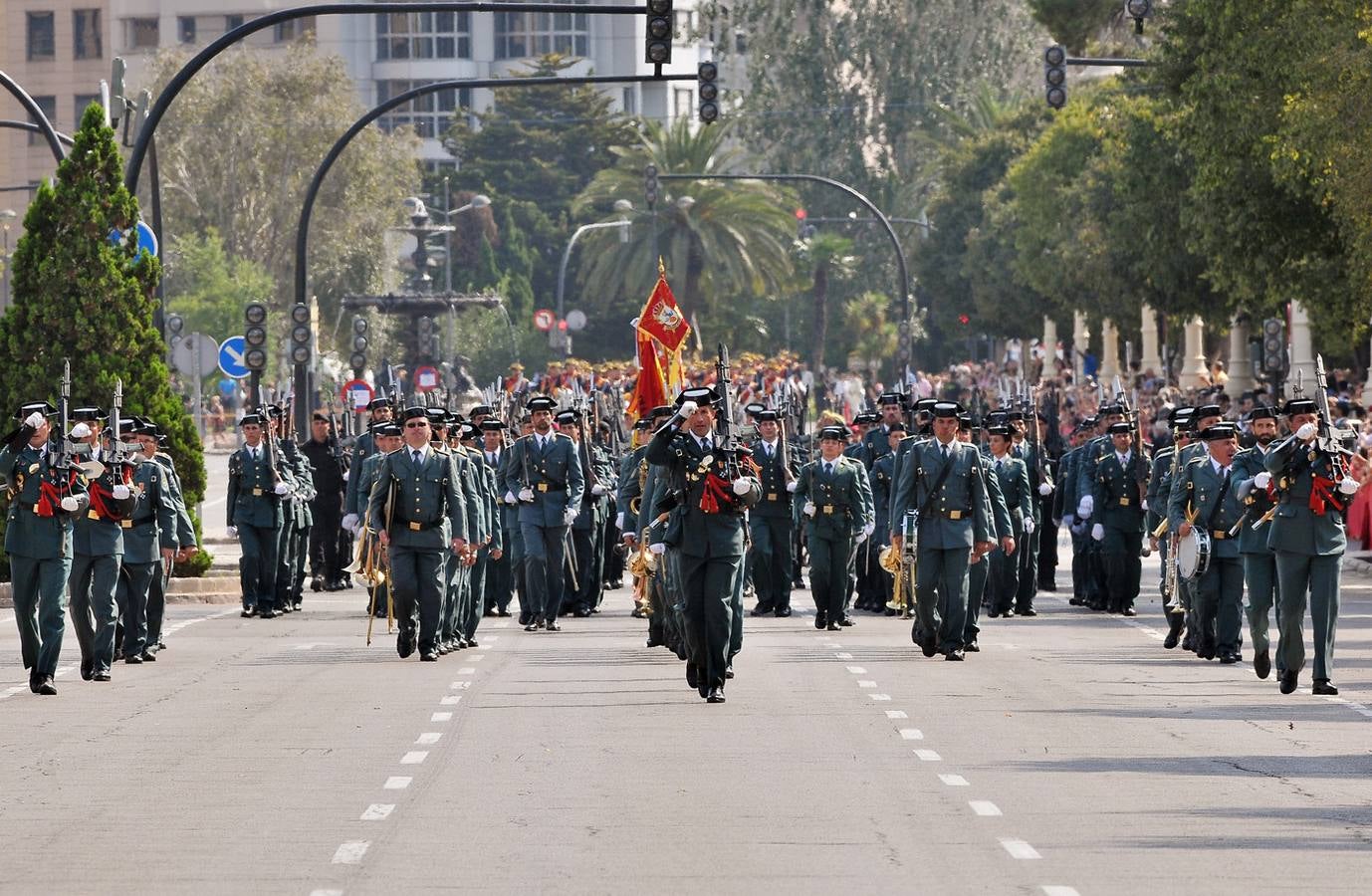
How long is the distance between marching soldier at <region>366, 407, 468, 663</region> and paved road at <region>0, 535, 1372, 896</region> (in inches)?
→ 15.6

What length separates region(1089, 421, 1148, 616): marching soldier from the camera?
26469mm

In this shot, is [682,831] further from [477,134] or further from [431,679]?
[477,134]

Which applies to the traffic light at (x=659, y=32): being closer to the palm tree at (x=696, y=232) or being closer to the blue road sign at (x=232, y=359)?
the blue road sign at (x=232, y=359)

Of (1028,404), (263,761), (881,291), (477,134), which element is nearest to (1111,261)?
(1028,404)

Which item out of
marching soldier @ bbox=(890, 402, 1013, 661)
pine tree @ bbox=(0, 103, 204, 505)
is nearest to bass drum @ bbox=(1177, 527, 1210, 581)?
marching soldier @ bbox=(890, 402, 1013, 661)

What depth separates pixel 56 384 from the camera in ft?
94.7

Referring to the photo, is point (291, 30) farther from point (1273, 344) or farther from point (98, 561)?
point (98, 561)

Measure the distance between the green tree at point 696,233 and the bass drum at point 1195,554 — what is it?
62.6m

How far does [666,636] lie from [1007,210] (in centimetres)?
5557

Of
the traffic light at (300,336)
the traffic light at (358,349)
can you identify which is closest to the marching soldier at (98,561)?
the traffic light at (300,336)

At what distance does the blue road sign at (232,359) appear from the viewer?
3938 cm

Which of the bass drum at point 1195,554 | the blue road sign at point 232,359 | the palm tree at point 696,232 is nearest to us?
the bass drum at point 1195,554

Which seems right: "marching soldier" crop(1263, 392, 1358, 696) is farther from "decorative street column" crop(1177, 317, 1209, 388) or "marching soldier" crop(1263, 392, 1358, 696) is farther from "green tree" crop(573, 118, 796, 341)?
"green tree" crop(573, 118, 796, 341)

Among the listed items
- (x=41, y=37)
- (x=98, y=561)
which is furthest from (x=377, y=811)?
(x=41, y=37)
